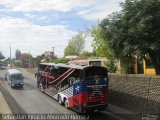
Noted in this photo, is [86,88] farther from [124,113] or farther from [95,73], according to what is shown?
[124,113]

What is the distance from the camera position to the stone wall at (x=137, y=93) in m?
22.5

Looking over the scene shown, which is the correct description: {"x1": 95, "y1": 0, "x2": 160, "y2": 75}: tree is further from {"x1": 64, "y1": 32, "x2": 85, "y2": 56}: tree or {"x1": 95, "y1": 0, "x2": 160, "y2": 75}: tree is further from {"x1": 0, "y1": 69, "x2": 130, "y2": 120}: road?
{"x1": 64, "y1": 32, "x2": 85, "y2": 56}: tree

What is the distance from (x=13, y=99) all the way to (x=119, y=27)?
516 inches

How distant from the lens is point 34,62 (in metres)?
113

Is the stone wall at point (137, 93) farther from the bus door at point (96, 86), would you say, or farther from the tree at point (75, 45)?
the tree at point (75, 45)

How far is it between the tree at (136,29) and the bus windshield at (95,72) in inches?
160

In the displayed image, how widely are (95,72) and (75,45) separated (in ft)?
258

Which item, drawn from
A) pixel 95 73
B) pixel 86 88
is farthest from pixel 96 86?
pixel 95 73

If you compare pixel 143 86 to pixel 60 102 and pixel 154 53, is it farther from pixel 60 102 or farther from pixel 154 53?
pixel 60 102

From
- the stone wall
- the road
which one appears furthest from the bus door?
the stone wall

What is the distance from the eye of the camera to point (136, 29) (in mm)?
25297

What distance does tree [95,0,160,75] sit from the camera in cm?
2498

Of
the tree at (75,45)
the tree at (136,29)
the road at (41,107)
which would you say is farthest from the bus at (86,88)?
the tree at (75,45)

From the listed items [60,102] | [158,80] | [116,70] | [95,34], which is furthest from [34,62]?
[158,80]
